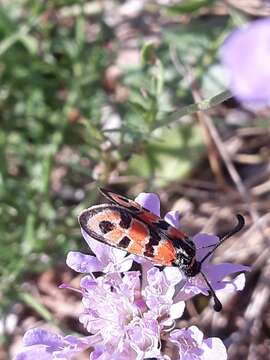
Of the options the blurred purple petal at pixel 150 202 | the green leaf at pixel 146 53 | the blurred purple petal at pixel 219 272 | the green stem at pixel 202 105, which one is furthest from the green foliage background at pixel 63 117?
the blurred purple petal at pixel 219 272

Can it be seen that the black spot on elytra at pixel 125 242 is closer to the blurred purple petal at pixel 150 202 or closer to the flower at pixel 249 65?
the blurred purple petal at pixel 150 202

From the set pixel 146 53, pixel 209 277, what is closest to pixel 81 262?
pixel 209 277

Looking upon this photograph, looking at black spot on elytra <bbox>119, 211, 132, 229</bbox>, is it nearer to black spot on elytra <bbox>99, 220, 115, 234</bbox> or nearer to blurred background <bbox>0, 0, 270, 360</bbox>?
black spot on elytra <bbox>99, 220, 115, 234</bbox>

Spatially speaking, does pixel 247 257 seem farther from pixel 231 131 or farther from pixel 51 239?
pixel 51 239

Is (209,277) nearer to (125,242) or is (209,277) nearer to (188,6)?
(125,242)

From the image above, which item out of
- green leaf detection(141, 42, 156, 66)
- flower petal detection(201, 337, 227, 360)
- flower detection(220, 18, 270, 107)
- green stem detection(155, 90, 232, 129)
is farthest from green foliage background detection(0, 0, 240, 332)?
flower detection(220, 18, 270, 107)

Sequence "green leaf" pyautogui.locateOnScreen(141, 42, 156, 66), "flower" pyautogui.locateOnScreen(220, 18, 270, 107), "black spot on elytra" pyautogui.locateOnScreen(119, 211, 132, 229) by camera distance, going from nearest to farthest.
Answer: "flower" pyautogui.locateOnScreen(220, 18, 270, 107), "black spot on elytra" pyautogui.locateOnScreen(119, 211, 132, 229), "green leaf" pyautogui.locateOnScreen(141, 42, 156, 66)
